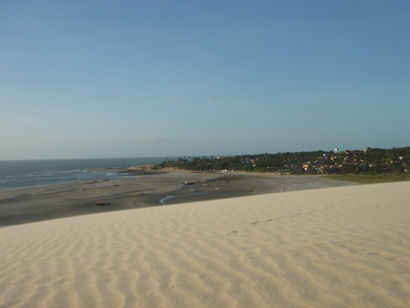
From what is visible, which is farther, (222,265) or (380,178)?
(380,178)

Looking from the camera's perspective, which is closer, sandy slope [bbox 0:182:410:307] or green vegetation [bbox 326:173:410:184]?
sandy slope [bbox 0:182:410:307]

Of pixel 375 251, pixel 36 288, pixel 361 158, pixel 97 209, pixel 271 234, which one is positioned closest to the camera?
pixel 36 288

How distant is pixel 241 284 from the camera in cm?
337

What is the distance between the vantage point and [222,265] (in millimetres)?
3996

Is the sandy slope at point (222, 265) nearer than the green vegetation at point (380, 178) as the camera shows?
Yes

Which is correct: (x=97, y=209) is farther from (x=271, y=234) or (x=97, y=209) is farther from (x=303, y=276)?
(x=303, y=276)

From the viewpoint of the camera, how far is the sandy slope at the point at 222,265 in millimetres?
3111

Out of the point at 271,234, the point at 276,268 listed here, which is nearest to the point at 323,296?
the point at 276,268

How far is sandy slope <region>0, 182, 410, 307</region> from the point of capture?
3.11m

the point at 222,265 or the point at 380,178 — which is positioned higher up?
the point at 222,265

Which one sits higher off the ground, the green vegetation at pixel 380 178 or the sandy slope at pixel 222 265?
the sandy slope at pixel 222 265

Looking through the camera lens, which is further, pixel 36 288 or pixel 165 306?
pixel 36 288

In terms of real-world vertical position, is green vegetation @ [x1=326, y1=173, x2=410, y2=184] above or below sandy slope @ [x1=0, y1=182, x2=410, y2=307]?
below

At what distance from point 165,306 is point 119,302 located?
499 millimetres
